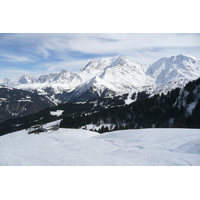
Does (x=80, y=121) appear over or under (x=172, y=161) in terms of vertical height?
under

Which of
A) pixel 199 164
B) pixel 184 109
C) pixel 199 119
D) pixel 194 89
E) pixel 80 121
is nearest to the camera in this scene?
pixel 199 164

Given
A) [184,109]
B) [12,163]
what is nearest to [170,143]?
[12,163]

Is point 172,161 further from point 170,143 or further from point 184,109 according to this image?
point 184,109

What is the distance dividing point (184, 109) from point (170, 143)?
270 ft

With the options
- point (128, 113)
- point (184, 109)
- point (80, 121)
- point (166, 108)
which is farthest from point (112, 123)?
point (184, 109)

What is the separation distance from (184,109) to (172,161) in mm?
90390

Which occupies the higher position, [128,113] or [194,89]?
[194,89]

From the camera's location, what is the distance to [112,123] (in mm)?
125875

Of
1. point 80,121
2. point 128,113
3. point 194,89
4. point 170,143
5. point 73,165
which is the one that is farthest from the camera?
point 80,121

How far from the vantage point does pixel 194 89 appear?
10662 cm

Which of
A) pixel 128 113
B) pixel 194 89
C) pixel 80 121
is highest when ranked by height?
pixel 194 89

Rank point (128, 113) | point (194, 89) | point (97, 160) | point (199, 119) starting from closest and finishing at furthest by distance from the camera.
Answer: point (97, 160) < point (199, 119) < point (194, 89) < point (128, 113)

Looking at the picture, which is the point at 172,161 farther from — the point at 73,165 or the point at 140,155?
the point at 73,165

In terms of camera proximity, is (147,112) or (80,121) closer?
(147,112)
